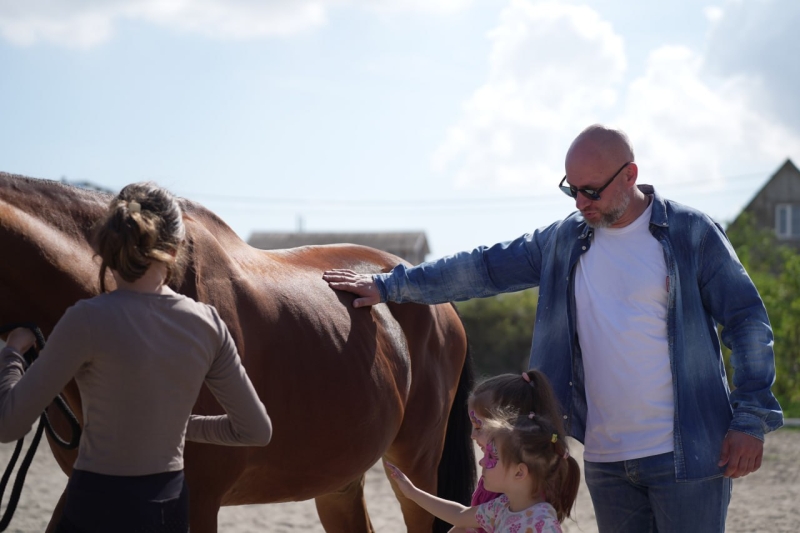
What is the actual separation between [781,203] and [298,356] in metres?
33.1

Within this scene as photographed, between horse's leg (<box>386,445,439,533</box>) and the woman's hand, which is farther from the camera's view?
horse's leg (<box>386,445,439,533</box>)

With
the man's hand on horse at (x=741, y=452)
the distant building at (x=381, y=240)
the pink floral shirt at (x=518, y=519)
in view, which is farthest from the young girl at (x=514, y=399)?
the distant building at (x=381, y=240)

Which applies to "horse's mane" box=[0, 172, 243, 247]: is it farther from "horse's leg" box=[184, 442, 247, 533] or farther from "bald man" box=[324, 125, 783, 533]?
"bald man" box=[324, 125, 783, 533]

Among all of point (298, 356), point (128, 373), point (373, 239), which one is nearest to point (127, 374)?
point (128, 373)

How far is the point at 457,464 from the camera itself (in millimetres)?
4332

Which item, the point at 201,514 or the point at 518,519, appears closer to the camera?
the point at 518,519

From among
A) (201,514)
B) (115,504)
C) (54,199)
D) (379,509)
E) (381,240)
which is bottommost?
(381,240)

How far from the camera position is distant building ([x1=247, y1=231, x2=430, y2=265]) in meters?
27.5

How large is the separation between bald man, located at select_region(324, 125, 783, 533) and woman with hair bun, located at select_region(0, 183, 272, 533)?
1.38 m

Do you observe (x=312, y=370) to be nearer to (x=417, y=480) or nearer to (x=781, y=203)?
(x=417, y=480)

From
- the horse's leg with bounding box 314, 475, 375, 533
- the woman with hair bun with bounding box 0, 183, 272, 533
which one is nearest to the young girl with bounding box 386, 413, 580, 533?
the woman with hair bun with bounding box 0, 183, 272, 533

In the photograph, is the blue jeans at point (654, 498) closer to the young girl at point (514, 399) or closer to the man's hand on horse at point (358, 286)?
the young girl at point (514, 399)

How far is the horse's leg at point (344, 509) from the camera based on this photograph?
169 inches

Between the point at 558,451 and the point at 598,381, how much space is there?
464 mm
